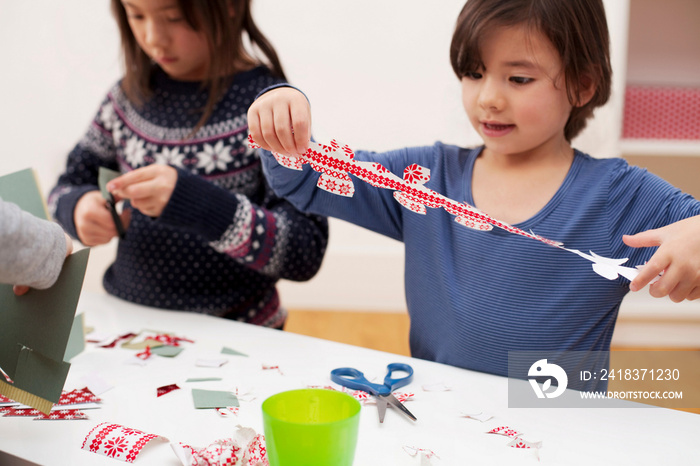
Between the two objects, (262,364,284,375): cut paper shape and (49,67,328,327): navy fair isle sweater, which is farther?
(49,67,328,327): navy fair isle sweater

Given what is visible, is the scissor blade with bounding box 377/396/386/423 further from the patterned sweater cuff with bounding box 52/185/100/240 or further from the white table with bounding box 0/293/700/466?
the patterned sweater cuff with bounding box 52/185/100/240

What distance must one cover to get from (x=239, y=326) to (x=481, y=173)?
0.43m

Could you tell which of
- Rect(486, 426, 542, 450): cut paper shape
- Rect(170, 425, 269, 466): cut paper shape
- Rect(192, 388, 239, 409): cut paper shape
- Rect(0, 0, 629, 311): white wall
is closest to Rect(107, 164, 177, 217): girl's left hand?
Rect(192, 388, 239, 409): cut paper shape

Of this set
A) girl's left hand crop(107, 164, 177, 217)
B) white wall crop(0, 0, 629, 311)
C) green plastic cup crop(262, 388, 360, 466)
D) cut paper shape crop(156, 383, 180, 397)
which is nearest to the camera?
green plastic cup crop(262, 388, 360, 466)

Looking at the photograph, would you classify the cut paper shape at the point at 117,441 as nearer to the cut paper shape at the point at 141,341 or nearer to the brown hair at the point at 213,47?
the cut paper shape at the point at 141,341

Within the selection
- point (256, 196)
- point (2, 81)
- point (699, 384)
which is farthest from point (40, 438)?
point (2, 81)

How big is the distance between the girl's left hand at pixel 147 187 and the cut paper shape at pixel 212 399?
33cm

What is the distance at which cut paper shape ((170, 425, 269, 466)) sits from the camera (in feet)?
1.77

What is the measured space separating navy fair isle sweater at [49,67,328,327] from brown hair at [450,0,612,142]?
0.43 metres

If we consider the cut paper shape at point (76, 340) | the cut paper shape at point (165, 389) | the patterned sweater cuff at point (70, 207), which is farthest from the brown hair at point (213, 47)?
the cut paper shape at point (165, 389)

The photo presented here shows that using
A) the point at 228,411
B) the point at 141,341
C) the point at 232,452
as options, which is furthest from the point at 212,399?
the point at 141,341

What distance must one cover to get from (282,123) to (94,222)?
496 mm

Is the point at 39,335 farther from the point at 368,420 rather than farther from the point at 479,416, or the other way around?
the point at 479,416

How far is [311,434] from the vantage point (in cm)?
47
